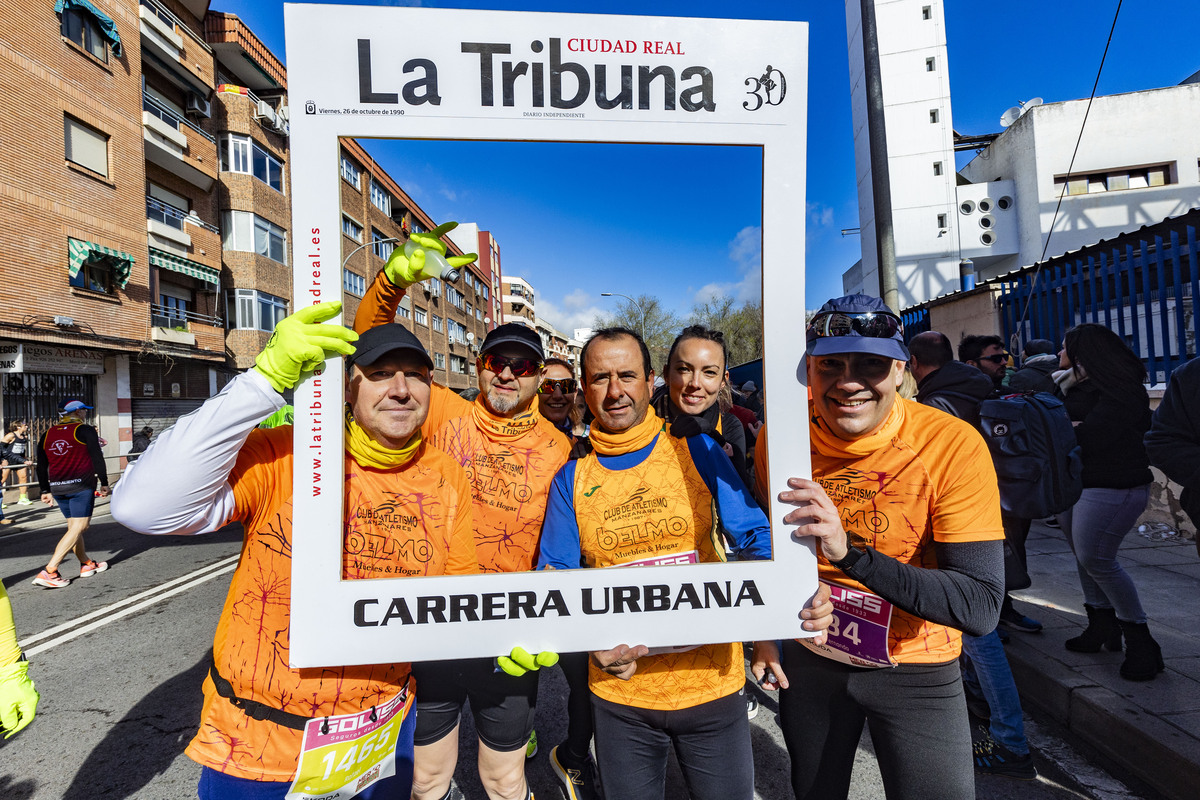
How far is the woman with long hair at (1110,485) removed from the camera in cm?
310

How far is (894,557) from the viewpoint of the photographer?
1723 millimetres

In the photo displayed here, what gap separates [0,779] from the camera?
2902 millimetres

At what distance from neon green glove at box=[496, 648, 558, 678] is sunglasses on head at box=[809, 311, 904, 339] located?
1.25m

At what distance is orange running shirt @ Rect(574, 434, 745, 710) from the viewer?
1774 millimetres

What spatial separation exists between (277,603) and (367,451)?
0.49 metres

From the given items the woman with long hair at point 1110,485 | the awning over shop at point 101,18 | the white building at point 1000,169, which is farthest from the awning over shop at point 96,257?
the white building at point 1000,169

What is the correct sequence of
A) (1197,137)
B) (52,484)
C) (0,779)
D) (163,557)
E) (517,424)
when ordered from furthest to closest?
(1197,137), (163,557), (52,484), (0,779), (517,424)

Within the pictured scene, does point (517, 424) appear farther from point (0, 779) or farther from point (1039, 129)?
point (1039, 129)

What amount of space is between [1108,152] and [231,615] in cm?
2956

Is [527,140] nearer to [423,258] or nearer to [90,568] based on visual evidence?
[423,258]

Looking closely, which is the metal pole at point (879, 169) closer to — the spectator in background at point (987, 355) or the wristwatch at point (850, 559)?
the spectator in background at point (987, 355)

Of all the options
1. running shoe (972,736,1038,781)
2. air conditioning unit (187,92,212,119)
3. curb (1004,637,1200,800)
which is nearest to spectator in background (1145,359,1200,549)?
curb (1004,637,1200,800)

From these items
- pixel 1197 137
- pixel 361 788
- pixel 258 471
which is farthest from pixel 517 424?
pixel 1197 137

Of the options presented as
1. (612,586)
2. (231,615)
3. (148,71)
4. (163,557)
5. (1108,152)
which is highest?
(148,71)
